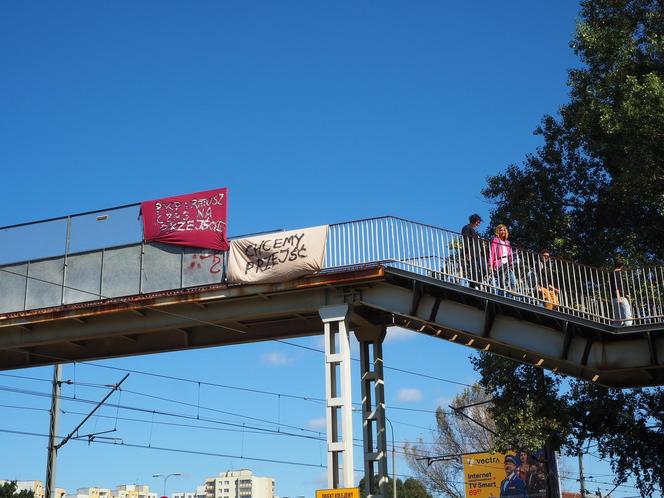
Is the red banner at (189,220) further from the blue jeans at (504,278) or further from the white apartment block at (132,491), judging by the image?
the white apartment block at (132,491)

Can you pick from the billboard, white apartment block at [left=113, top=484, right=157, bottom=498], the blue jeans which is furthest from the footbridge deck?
white apartment block at [left=113, top=484, right=157, bottom=498]

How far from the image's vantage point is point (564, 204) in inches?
1133

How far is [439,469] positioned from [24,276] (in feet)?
180

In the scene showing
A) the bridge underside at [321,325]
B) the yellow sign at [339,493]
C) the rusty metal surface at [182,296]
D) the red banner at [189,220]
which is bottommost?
the yellow sign at [339,493]

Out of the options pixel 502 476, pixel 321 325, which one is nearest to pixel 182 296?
pixel 321 325

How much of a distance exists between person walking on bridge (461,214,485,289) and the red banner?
6.44m

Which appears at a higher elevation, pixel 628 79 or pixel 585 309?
pixel 628 79

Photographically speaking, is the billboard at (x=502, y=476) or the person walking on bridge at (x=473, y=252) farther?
the billboard at (x=502, y=476)

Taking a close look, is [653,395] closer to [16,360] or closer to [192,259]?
[192,259]

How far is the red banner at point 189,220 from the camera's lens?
74.8 ft

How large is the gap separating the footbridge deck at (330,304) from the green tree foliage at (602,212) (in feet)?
13.1

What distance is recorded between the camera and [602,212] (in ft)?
90.9

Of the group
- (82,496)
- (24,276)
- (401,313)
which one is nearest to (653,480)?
(401,313)

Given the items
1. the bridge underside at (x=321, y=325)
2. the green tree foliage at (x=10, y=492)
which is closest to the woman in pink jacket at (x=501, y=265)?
the bridge underside at (x=321, y=325)
